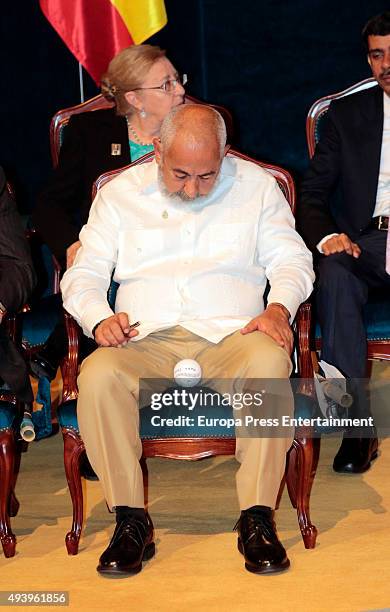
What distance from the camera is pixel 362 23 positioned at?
244 inches

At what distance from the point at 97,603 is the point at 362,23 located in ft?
13.7

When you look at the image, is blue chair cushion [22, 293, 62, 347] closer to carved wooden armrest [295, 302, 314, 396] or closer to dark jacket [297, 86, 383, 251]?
dark jacket [297, 86, 383, 251]

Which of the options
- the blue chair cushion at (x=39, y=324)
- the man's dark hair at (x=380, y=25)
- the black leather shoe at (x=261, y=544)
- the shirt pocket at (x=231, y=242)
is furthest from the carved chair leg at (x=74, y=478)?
the man's dark hair at (x=380, y=25)

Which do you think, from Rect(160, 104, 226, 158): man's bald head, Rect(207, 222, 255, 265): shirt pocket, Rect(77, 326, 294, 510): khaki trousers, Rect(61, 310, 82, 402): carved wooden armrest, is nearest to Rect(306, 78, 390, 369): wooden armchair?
Rect(207, 222, 255, 265): shirt pocket

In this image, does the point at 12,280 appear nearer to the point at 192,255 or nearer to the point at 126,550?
the point at 192,255

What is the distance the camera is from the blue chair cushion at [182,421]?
10.9 feet

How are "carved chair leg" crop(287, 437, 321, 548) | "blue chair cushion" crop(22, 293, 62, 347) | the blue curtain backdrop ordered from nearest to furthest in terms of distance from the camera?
"carved chair leg" crop(287, 437, 321, 548) → "blue chair cushion" crop(22, 293, 62, 347) → the blue curtain backdrop

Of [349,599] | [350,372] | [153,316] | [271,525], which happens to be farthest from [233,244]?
[349,599]

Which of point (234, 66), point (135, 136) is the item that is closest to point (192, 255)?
point (135, 136)

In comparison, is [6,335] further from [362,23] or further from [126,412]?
[362,23]

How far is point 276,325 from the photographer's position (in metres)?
3.37

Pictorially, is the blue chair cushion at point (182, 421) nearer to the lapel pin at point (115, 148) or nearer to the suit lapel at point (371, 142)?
the suit lapel at point (371, 142)

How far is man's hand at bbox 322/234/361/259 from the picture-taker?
3961mm

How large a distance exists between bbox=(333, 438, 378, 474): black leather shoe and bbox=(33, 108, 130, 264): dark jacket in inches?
54.3
